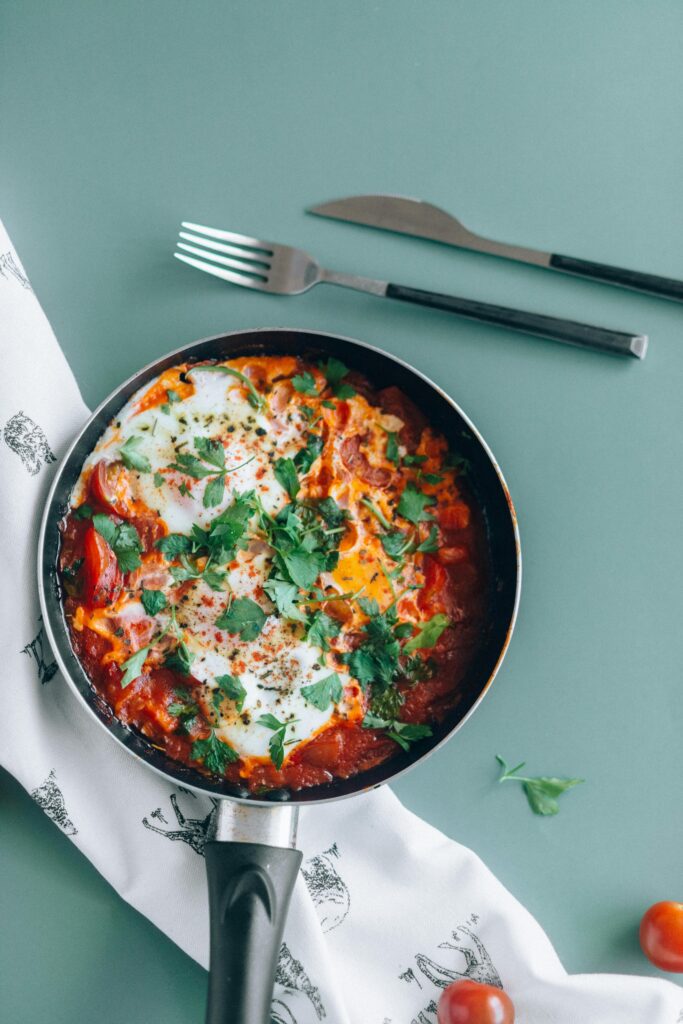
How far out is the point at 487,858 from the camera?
10.4 feet

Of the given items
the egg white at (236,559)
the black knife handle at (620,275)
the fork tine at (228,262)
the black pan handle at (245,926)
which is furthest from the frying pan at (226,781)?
the black knife handle at (620,275)

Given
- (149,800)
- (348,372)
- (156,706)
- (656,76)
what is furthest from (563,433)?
(149,800)

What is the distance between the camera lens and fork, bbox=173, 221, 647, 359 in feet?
10.4

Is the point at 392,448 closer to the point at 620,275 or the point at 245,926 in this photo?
the point at 620,275

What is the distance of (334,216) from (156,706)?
1.71m

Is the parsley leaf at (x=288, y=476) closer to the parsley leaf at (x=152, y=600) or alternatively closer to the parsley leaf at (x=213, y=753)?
the parsley leaf at (x=152, y=600)

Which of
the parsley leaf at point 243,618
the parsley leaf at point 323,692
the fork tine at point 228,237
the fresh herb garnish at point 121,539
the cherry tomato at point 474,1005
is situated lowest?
the cherry tomato at point 474,1005

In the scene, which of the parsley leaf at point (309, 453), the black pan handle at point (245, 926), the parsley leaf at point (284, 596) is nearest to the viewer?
the black pan handle at point (245, 926)

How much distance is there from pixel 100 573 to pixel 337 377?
0.95 meters

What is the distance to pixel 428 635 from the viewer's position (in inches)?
116

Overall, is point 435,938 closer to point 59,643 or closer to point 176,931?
point 176,931

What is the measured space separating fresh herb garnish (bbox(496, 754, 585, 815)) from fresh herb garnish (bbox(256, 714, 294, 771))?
754mm

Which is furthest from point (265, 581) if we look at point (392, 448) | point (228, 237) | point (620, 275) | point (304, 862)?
point (620, 275)

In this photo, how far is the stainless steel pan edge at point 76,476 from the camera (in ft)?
9.50
